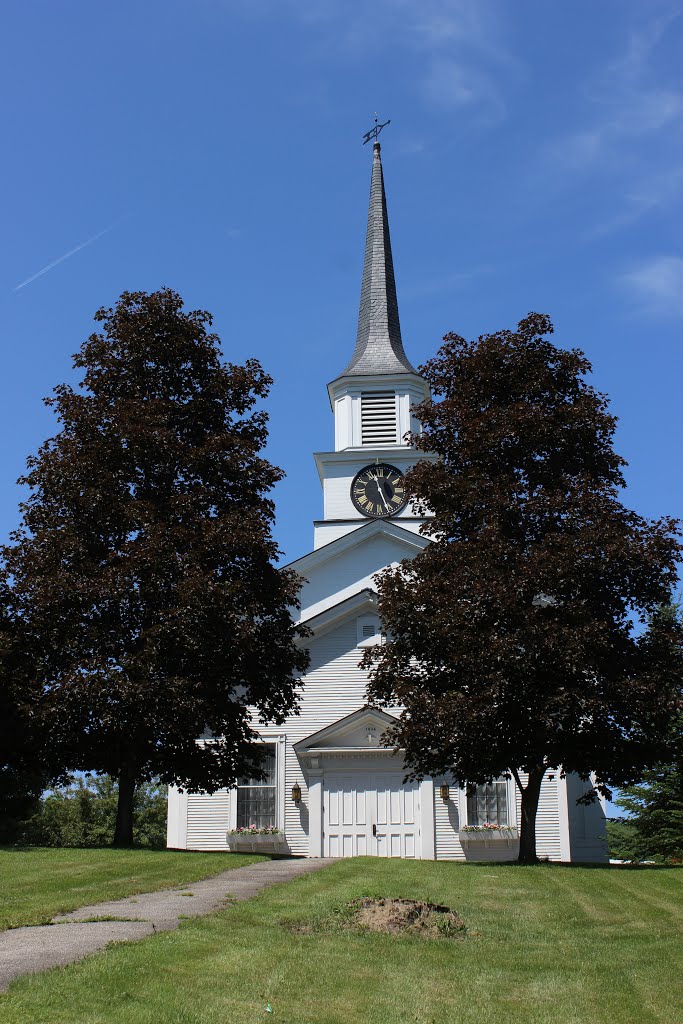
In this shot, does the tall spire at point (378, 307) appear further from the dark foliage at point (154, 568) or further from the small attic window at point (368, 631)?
the dark foliage at point (154, 568)

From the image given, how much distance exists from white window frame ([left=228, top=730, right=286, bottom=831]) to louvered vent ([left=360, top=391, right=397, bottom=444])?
15197mm

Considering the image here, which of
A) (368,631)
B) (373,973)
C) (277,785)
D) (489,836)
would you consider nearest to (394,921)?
(373,973)

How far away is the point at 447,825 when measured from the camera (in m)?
25.0

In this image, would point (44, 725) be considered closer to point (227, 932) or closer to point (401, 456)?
point (227, 932)

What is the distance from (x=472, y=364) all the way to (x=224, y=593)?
7123mm

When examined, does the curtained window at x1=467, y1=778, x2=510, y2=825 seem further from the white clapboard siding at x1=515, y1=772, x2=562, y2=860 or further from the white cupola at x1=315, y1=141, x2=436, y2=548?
the white cupola at x1=315, y1=141, x2=436, y2=548

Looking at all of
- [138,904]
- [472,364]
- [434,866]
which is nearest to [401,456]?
[472,364]

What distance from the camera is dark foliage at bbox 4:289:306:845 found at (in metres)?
19.0

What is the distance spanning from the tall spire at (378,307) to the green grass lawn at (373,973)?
29712mm

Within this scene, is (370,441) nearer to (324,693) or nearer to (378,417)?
(378,417)

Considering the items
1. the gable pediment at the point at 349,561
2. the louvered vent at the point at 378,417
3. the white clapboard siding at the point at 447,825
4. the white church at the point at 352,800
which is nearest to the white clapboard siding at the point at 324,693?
the white church at the point at 352,800

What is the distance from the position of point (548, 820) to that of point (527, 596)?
916 cm

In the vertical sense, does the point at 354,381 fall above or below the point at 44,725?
above

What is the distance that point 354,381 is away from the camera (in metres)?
39.4
